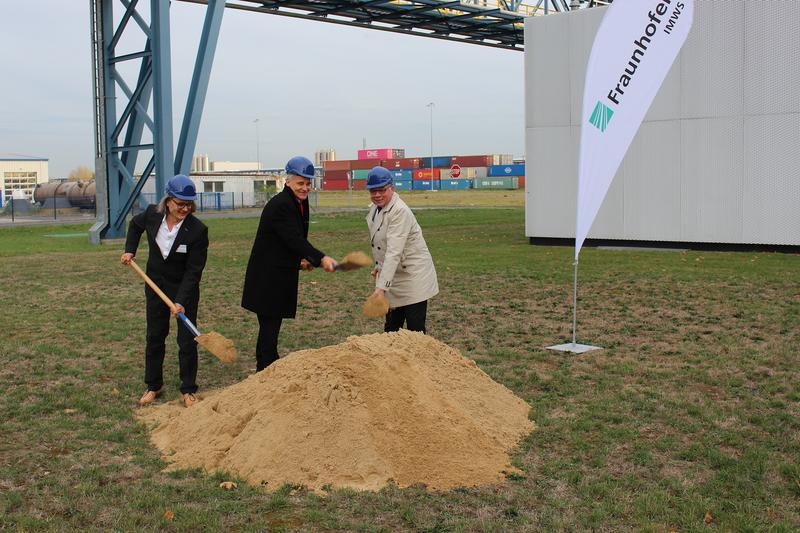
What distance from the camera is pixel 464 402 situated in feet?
19.6

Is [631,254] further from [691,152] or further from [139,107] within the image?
[139,107]

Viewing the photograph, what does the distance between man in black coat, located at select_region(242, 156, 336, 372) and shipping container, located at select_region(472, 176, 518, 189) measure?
9377 centimetres

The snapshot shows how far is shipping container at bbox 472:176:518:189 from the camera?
3942 inches

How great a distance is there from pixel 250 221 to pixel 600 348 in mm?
29672

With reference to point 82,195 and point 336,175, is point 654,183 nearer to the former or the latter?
point 82,195

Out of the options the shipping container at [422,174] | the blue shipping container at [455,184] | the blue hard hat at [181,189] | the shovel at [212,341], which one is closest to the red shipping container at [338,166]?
the shipping container at [422,174]

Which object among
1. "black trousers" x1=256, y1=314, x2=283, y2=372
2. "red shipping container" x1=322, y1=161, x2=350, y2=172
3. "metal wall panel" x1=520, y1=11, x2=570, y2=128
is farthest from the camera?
"red shipping container" x1=322, y1=161, x2=350, y2=172

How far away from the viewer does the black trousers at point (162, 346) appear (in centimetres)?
694

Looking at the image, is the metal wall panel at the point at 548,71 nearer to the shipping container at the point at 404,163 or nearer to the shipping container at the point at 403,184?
the shipping container at the point at 403,184

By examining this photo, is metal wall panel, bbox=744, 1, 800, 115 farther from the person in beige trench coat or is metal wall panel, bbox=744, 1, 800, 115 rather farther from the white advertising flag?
the person in beige trench coat

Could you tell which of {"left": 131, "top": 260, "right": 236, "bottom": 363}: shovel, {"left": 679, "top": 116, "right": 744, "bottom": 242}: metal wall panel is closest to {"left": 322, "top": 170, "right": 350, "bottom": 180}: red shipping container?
{"left": 679, "top": 116, "right": 744, "bottom": 242}: metal wall panel

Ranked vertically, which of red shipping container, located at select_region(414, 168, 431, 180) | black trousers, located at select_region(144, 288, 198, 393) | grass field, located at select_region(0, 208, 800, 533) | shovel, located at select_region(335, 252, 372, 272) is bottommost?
grass field, located at select_region(0, 208, 800, 533)

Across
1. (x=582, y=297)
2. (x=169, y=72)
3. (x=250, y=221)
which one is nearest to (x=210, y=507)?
(x=582, y=297)

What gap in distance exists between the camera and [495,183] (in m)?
102
